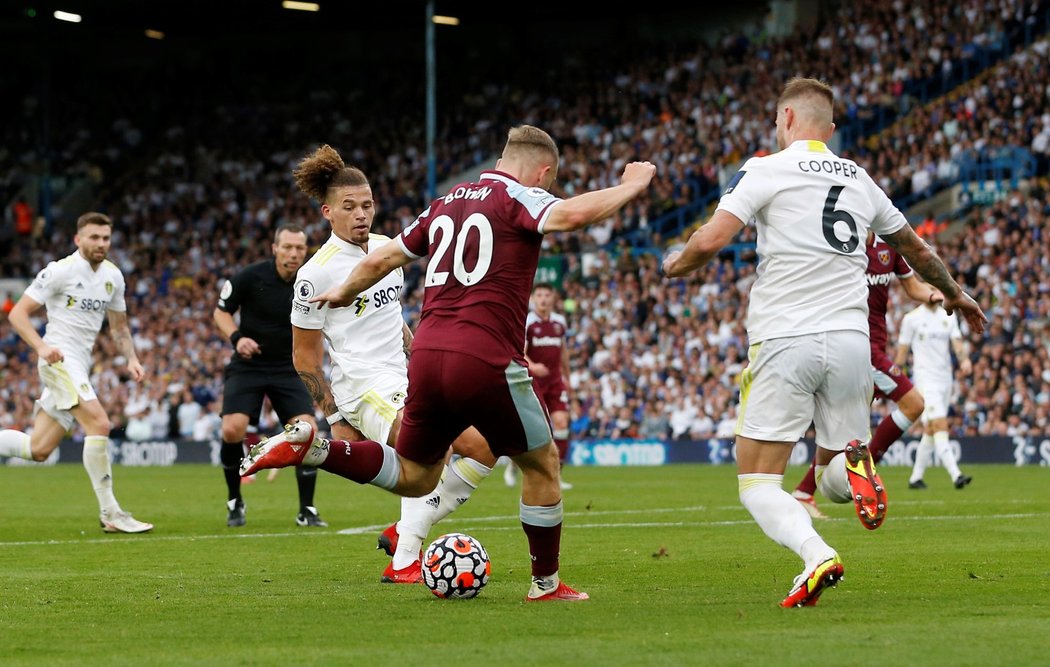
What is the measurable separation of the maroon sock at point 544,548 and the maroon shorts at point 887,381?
673 cm

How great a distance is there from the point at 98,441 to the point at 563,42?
1352 inches

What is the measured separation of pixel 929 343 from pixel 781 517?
13166 mm

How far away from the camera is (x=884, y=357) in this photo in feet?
45.2

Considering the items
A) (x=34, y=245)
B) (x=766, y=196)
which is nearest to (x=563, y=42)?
(x=34, y=245)

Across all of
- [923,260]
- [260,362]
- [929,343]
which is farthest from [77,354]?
[929,343]

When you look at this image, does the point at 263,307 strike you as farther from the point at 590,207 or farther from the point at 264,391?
the point at 590,207

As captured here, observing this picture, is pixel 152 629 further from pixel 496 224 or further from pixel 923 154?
pixel 923 154

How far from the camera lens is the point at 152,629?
688 centimetres

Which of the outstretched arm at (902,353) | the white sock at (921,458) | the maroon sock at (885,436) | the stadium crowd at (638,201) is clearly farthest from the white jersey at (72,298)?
the stadium crowd at (638,201)

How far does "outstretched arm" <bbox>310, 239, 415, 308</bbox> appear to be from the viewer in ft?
24.7

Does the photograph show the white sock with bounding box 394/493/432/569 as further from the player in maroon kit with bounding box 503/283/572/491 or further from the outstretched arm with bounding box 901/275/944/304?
the player in maroon kit with bounding box 503/283/572/491

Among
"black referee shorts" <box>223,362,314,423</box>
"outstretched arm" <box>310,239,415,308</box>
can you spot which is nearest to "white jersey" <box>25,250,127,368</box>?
"black referee shorts" <box>223,362,314,423</box>

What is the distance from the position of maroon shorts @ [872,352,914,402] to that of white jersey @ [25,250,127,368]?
6.39m

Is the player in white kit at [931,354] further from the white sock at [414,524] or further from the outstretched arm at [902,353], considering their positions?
the white sock at [414,524]
